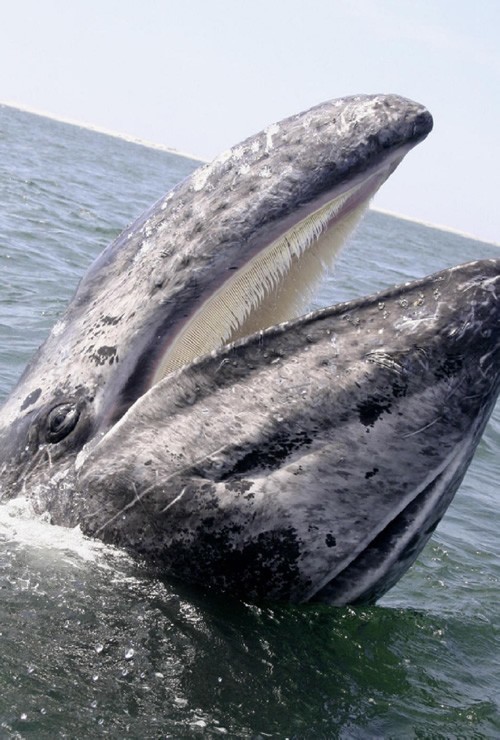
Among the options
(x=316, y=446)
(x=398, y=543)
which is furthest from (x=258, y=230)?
(x=398, y=543)

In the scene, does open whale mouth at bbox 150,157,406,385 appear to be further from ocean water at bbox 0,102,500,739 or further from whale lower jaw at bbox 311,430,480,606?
whale lower jaw at bbox 311,430,480,606

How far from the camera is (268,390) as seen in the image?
4414 mm

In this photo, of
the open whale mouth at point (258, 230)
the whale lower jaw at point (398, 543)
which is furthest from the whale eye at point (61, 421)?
the whale lower jaw at point (398, 543)

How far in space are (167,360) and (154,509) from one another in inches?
25.8

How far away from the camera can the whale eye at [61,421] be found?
15.7 ft

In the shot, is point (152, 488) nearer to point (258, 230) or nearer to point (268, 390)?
point (268, 390)

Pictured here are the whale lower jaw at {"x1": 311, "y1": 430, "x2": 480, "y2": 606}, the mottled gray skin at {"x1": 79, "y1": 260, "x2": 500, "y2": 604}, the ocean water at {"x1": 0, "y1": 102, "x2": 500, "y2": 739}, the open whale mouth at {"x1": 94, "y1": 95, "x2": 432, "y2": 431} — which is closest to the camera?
the ocean water at {"x1": 0, "y1": 102, "x2": 500, "y2": 739}

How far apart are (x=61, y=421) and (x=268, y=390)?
989mm

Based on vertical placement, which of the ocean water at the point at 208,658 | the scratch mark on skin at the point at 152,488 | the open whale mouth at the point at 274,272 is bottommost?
the ocean water at the point at 208,658

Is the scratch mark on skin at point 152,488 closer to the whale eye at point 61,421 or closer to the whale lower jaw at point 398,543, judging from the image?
the whale eye at point 61,421

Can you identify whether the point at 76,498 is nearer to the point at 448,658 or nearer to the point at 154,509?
the point at 154,509

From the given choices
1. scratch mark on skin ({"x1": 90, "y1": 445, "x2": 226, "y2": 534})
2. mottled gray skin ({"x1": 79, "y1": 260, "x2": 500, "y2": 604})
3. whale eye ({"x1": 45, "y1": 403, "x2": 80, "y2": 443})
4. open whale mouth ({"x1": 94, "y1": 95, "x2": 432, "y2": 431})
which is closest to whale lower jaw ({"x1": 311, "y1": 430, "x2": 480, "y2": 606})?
mottled gray skin ({"x1": 79, "y1": 260, "x2": 500, "y2": 604})

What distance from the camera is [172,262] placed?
4.79 meters

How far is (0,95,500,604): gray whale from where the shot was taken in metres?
4.28
